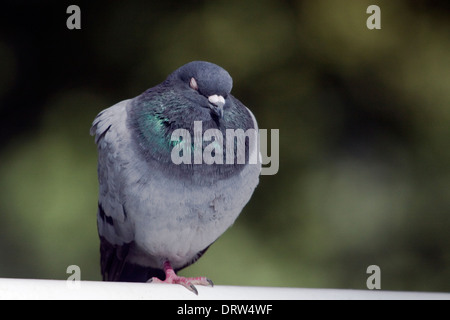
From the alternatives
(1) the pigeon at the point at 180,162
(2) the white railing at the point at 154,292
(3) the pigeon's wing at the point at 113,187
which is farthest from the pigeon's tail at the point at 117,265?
(2) the white railing at the point at 154,292

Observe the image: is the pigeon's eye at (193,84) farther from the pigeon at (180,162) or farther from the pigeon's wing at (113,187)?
the pigeon's wing at (113,187)

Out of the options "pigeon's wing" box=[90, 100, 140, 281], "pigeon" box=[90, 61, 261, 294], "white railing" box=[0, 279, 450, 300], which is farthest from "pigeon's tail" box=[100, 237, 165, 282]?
"white railing" box=[0, 279, 450, 300]

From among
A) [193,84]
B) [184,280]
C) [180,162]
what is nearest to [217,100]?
[193,84]

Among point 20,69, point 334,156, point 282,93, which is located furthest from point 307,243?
point 20,69

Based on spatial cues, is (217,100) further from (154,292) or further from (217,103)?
(154,292)

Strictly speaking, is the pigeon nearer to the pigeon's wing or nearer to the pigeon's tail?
the pigeon's wing

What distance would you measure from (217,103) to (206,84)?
0.08 m

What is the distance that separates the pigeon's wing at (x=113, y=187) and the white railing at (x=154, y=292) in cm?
55

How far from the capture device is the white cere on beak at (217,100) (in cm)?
208

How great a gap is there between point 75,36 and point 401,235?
222 centimetres

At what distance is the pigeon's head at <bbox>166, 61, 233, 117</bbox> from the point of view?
2080 mm

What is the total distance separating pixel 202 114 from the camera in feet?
7.09

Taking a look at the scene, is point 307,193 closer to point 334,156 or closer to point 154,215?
point 334,156

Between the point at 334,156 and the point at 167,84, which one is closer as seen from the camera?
the point at 167,84
